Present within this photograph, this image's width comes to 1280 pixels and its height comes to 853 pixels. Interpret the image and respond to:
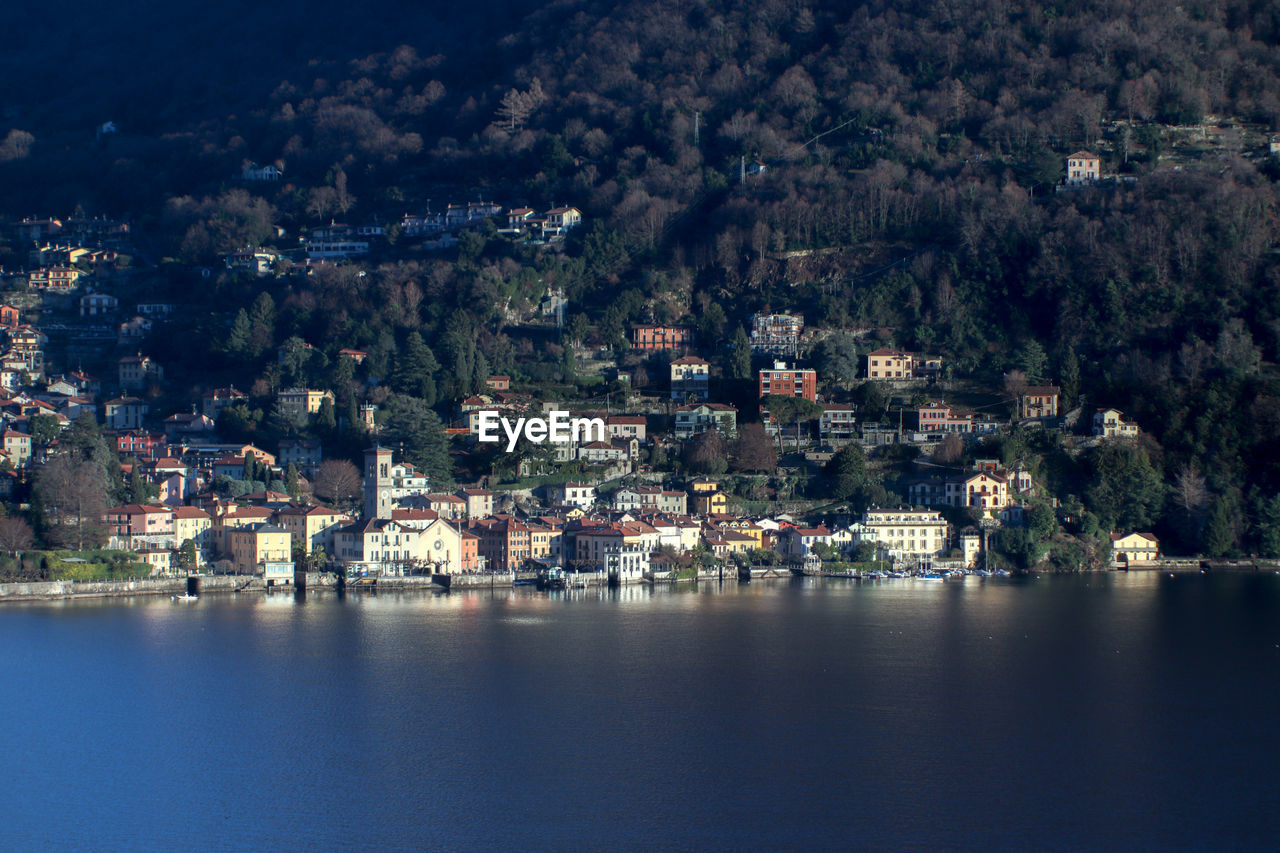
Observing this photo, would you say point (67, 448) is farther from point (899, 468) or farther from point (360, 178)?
point (360, 178)

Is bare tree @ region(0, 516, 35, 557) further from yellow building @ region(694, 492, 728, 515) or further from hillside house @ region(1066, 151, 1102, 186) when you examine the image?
hillside house @ region(1066, 151, 1102, 186)

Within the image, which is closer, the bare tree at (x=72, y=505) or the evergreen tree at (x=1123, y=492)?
the bare tree at (x=72, y=505)

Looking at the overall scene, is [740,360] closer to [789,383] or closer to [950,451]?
[789,383]

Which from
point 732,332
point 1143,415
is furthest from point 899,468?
point 732,332

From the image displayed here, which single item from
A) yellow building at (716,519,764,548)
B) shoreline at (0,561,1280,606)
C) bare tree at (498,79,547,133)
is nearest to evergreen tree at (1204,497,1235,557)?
shoreline at (0,561,1280,606)

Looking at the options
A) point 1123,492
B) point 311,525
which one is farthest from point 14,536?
point 1123,492

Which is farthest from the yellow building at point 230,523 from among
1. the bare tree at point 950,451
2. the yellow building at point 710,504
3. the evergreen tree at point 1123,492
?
the evergreen tree at point 1123,492

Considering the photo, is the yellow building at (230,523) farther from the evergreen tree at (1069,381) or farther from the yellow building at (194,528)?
the evergreen tree at (1069,381)
